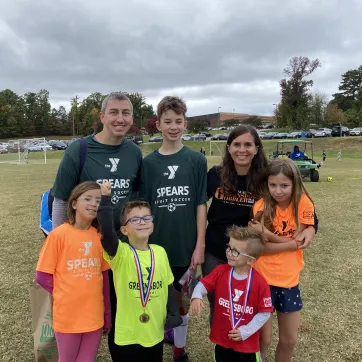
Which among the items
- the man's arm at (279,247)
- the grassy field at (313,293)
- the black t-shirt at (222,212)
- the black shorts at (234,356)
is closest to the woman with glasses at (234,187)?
the black t-shirt at (222,212)

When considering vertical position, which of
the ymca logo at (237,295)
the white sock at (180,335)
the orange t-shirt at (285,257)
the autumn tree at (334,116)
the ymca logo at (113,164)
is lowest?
the white sock at (180,335)

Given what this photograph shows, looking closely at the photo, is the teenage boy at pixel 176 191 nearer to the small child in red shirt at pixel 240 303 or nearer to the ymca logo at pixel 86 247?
the small child in red shirt at pixel 240 303

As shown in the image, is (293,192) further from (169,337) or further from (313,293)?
(313,293)

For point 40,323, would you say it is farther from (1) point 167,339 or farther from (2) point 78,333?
(1) point 167,339

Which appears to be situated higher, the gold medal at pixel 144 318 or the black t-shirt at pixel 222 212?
the black t-shirt at pixel 222 212

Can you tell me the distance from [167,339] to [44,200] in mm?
2063

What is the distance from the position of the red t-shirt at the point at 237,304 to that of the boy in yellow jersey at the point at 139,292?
0.93 feet

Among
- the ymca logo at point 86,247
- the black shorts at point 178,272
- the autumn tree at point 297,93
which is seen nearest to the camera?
the ymca logo at point 86,247

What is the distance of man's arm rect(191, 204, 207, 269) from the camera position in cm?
267

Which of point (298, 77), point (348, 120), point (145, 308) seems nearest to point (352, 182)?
point (145, 308)

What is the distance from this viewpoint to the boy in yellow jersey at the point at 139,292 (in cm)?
212

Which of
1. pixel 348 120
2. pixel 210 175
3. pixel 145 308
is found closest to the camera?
pixel 145 308

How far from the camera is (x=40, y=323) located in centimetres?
249

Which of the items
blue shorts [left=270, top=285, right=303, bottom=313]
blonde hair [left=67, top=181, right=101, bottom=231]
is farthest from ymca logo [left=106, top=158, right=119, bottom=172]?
blue shorts [left=270, top=285, right=303, bottom=313]
